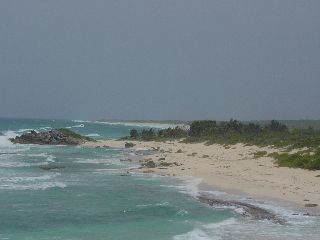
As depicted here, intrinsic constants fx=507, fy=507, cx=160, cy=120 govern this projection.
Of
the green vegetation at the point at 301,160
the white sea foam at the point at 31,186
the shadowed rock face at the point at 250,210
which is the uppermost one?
the green vegetation at the point at 301,160

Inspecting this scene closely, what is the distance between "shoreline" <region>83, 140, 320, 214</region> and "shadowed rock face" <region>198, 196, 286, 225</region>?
1.84 m

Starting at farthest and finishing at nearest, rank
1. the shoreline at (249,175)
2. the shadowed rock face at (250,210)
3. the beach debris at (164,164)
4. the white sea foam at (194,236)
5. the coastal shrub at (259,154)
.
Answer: the coastal shrub at (259,154) → the beach debris at (164,164) → the shoreline at (249,175) → the shadowed rock face at (250,210) → the white sea foam at (194,236)

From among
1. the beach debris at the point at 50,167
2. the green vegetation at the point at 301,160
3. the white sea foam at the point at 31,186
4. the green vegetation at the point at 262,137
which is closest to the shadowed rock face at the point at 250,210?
the white sea foam at the point at 31,186

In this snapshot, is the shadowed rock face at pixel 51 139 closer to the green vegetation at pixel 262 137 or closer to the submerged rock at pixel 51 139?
the submerged rock at pixel 51 139

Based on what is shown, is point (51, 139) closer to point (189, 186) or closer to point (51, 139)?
point (51, 139)

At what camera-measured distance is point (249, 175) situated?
36094 millimetres

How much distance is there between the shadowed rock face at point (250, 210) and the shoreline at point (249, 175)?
6.02 ft

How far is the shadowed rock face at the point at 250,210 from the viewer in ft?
69.8

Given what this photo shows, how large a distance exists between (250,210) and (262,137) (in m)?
44.5

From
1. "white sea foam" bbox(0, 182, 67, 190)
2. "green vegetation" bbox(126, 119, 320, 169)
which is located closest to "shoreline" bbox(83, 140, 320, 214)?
"green vegetation" bbox(126, 119, 320, 169)

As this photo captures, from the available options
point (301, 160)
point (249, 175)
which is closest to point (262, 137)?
point (301, 160)

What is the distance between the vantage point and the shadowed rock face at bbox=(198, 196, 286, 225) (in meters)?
21.3

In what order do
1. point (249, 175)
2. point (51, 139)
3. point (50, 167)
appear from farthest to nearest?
point (51, 139) → point (50, 167) → point (249, 175)

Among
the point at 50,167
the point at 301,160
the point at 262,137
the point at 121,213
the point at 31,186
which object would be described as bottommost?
the point at 50,167
